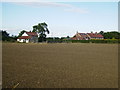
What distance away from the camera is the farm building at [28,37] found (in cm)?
8262

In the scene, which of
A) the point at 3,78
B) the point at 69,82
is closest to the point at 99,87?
the point at 69,82

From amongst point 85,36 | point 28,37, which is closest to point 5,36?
point 28,37

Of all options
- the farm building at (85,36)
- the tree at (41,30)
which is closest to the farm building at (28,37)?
the tree at (41,30)

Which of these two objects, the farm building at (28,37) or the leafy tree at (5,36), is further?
Answer: the farm building at (28,37)

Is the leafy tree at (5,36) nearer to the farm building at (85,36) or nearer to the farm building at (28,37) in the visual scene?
the farm building at (28,37)

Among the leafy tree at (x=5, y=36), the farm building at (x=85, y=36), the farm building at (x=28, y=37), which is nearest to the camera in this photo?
the leafy tree at (x=5, y=36)

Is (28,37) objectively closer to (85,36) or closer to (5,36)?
(5,36)

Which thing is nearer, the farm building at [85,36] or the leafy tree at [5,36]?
the leafy tree at [5,36]

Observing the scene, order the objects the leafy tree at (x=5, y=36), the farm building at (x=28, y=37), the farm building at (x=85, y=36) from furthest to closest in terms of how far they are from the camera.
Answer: the farm building at (x=85, y=36), the farm building at (x=28, y=37), the leafy tree at (x=5, y=36)

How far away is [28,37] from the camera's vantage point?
82938mm

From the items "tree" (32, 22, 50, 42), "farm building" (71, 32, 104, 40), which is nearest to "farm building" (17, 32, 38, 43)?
"tree" (32, 22, 50, 42)

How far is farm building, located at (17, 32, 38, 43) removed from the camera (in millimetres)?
82625

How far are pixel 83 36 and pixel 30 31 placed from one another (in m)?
32.2

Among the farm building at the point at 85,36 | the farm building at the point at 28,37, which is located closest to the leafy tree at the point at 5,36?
the farm building at the point at 28,37
